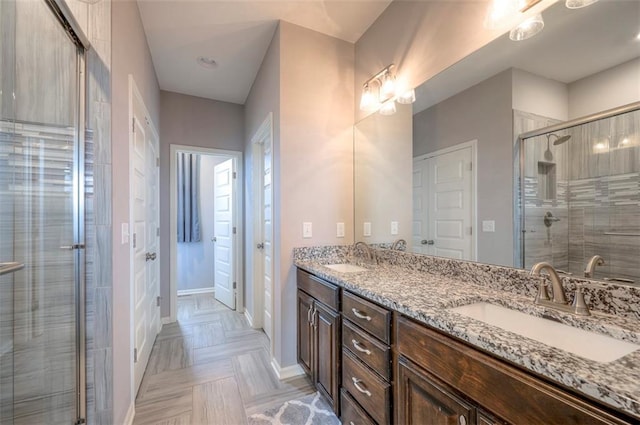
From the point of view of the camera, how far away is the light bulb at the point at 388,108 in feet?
6.66

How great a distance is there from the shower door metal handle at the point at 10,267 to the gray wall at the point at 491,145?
80.6 inches

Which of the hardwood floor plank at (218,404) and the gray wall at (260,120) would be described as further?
the gray wall at (260,120)

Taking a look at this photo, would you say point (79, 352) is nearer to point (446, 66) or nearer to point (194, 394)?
point (194, 394)

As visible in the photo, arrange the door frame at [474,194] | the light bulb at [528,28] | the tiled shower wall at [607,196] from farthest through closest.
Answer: the door frame at [474,194], the light bulb at [528,28], the tiled shower wall at [607,196]

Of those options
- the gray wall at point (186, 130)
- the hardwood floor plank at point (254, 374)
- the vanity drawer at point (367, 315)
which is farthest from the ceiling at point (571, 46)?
the gray wall at point (186, 130)

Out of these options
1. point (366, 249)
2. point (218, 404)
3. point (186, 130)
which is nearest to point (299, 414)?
point (218, 404)

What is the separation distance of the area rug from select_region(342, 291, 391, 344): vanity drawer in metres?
0.73

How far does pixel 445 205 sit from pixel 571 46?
89 centimetres

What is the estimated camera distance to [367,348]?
1323mm

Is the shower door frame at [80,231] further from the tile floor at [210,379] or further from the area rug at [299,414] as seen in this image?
the area rug at [299,414]

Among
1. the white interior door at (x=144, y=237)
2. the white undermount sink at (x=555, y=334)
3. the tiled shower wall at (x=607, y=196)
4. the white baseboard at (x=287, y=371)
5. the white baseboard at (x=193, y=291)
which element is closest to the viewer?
the white undermount sink at (x=555, y=334)

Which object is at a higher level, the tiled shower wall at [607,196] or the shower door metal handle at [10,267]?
the tiled shower wall at [607,196]

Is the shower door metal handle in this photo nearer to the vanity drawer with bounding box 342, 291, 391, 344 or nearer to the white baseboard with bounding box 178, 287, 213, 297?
the vanity drawer with bounding box 342, 291, 391, 344

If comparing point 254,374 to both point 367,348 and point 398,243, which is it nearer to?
point 367,348
